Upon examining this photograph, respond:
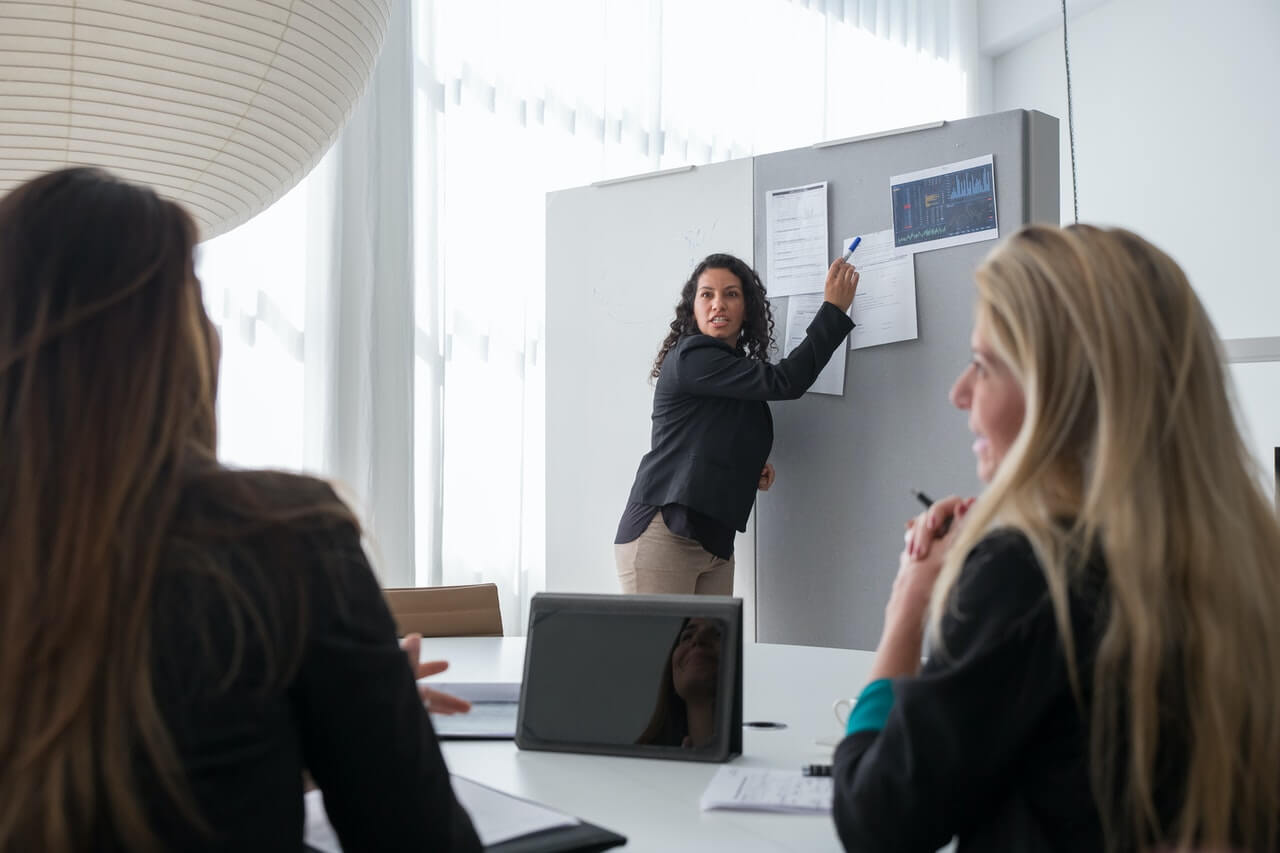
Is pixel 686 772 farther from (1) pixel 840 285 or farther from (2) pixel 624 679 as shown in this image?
(1) pixel 840 285

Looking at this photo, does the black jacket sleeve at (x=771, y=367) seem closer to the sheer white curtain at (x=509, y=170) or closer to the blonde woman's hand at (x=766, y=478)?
the blonde woman's hand at (x=766, y=478)

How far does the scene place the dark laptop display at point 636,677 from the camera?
1436 millimetres

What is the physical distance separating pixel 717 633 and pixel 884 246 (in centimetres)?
205

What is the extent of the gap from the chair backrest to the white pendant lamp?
1.07 metres

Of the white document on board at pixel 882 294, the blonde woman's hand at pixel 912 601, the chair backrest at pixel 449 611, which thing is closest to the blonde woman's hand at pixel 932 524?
the blonde woman's hand at pixel 912 601

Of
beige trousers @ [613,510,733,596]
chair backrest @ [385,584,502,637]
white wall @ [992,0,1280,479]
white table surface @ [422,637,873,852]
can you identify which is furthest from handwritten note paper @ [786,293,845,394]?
white wall @ [992,0,1280,479]

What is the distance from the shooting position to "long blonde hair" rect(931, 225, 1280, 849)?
2.90 feet

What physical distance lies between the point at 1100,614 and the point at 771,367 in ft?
7.75

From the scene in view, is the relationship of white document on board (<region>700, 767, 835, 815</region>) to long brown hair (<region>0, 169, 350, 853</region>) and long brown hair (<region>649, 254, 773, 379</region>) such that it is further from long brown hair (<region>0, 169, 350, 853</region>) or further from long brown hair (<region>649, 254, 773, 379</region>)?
long brown hair (<region>649, 254, 773, 379</region>)

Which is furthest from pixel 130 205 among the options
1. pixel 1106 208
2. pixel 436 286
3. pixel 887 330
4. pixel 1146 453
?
pixel 1106 208

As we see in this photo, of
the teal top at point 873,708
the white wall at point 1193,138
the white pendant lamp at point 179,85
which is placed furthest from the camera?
the white wall at point 1193,138

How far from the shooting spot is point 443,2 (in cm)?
404

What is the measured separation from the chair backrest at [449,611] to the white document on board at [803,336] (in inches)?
50.0

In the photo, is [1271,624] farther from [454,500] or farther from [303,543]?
[454,500]
